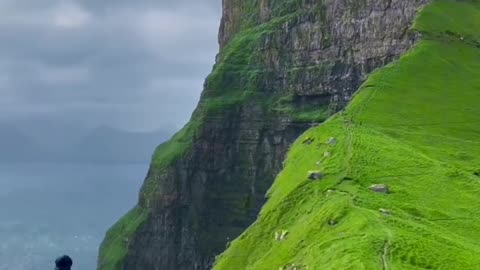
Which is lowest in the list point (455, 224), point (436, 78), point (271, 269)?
point (271, 269)

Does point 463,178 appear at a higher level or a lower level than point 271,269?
higher

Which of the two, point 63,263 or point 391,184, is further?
point 391,184

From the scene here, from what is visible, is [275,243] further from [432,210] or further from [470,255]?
[470,255]

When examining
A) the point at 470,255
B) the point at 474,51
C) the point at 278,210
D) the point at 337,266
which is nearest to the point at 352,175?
the point at 278,210

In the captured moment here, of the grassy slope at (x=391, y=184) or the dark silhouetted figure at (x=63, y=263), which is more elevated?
the dark silhouetted figure at (x=63, y=263)

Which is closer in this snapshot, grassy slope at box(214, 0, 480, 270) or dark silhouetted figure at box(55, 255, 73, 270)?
dark silhouetted figure at box(55, 255, 73, 270)

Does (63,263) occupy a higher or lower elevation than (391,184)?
higher

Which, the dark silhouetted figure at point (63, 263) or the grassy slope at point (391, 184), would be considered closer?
the dark silhouetted figure at point (63, 263)

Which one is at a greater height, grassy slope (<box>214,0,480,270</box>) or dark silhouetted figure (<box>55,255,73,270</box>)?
dark silhouetted figure (<box>55,255,73,270</box>)
